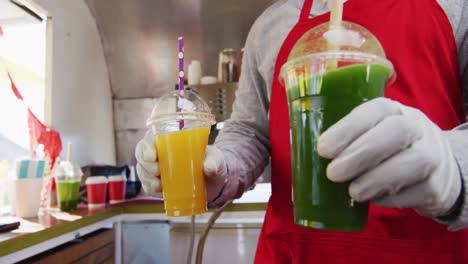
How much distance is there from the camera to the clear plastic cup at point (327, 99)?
0.53 m

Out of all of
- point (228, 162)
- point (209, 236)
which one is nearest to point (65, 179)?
point (209, 236)

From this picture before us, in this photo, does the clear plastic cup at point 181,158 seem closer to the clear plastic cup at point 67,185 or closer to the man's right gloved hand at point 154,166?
the man's right gloved hand at point 154,166

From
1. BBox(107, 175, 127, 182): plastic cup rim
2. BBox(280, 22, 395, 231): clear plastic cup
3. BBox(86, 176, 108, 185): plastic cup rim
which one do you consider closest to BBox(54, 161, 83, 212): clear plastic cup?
BBox(86, 176, 108, 185): plastic cup rim

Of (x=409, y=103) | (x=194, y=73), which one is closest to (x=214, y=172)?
(x=409, y=103)

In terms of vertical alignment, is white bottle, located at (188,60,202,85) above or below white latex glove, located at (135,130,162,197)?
above

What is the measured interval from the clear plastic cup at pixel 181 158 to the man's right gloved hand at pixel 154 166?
14 millimetres

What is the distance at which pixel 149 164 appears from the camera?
0.78 metres

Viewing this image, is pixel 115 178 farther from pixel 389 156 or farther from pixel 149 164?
pixel 389 156

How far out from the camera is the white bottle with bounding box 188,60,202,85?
2.80 metres

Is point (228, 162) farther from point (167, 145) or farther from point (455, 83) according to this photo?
point (455, 83)

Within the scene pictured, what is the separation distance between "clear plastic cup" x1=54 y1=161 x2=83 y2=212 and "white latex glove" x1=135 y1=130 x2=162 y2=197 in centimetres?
130

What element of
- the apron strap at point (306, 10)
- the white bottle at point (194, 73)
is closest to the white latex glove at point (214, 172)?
the apron strap at point (306, 10)

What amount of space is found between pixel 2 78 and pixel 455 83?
6.92ft

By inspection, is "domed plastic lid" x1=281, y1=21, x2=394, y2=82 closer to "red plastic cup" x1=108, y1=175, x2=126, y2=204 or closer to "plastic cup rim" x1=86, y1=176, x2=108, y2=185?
"plastic cup rim" x1=86, y1=176, x2=108, y2=185
